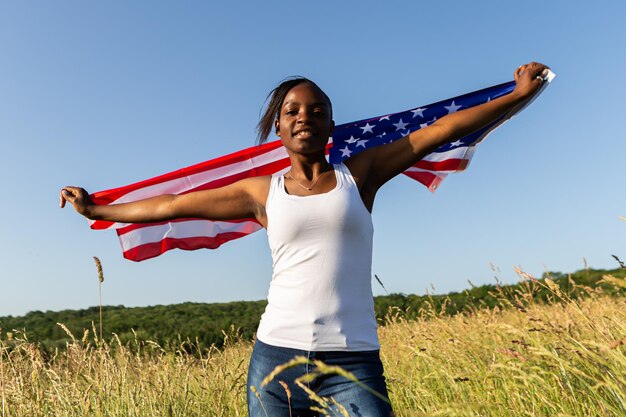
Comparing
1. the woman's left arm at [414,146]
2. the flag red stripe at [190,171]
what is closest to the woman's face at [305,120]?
the woman's left arm at [414,146]

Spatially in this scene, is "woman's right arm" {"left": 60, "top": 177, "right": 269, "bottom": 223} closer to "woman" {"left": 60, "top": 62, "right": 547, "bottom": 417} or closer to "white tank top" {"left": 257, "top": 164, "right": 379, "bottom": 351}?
"woman" {"left": 60, "top": 62, "right": 547, "bottom": 417}

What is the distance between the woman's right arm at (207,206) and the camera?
279 cm

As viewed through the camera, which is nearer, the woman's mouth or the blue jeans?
the blue jeans

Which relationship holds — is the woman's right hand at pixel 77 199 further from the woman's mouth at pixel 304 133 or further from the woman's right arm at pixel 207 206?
the woman's mouth at pixel 304 133

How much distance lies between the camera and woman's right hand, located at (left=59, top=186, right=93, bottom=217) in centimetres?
363

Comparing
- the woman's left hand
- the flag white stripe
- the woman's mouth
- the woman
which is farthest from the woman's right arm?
the flag white stripe

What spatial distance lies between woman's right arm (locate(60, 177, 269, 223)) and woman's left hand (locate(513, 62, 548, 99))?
5.01 feet

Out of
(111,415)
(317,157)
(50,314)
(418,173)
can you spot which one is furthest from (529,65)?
(50,314)

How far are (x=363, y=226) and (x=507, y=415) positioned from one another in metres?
1.83

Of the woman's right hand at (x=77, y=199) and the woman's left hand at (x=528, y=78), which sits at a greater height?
the woman's left hand at (x=528, y=78)

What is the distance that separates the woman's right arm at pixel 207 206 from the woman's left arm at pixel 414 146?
51cm

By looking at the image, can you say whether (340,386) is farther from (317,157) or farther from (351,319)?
(317,157)

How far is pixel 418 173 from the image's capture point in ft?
21.2

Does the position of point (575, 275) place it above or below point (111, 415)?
above
